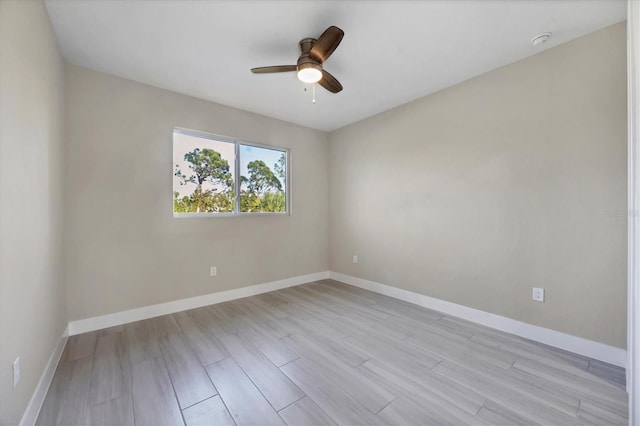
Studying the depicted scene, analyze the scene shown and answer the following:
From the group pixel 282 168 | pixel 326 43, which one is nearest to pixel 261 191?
pixel 282 168

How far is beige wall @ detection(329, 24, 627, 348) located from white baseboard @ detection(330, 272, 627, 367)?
62 mm

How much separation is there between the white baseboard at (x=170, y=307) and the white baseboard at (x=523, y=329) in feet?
5.46

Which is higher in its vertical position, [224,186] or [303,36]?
[303,36]

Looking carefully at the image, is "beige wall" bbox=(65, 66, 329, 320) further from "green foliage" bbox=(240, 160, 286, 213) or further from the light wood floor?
the light wood floor

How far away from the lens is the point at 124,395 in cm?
160

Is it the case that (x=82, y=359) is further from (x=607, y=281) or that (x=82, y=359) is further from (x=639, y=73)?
(x=607, y=281)

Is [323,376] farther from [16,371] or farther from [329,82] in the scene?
[329,82]

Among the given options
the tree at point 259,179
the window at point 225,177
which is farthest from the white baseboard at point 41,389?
the tree at point 259,179

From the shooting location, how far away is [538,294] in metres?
2.25

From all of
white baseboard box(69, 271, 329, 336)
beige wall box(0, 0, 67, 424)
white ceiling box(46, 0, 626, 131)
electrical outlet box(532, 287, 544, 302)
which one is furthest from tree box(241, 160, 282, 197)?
electrical outlet box(532, 287, 544, 302)

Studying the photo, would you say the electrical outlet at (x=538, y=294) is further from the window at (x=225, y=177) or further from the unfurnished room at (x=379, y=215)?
the window at (x=225, y=177)

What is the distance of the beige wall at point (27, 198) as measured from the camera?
1155 millimetres

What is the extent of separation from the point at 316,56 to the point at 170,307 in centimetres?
302

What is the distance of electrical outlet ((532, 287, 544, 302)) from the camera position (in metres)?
2.23
